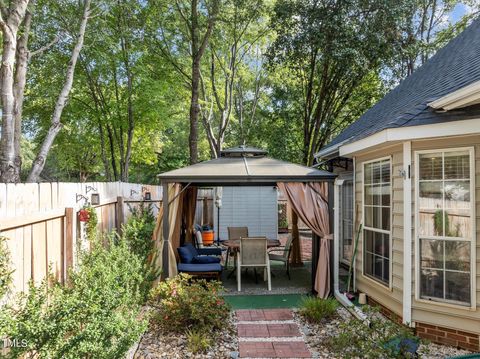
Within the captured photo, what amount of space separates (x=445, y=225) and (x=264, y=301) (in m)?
3.26

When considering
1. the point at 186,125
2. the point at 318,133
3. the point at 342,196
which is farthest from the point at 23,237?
the point at 186,125

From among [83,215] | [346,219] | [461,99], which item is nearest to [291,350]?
[83,215]

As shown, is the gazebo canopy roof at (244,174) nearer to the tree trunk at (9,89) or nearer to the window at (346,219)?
the window at (346,219)

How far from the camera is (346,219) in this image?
844 cm

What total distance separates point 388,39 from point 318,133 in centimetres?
440

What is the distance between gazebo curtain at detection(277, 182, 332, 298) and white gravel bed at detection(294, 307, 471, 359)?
2.51 ft

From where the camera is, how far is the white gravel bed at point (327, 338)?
4211 millimetres

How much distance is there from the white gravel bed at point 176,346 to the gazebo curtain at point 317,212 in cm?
221

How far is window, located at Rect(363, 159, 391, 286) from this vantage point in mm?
5465

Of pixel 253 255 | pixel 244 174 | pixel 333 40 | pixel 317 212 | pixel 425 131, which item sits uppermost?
pixel 333 40

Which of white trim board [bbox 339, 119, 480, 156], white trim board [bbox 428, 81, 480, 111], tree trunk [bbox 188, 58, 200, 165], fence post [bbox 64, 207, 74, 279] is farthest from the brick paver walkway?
tree trunk [bbox 188, 58, 200, 165]

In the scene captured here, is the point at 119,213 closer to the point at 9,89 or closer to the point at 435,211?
the point at 9,89

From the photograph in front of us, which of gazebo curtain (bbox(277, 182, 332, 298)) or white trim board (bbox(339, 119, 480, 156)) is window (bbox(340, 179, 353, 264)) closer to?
gazebo curtain (bbox(277, 182, 332, 298))

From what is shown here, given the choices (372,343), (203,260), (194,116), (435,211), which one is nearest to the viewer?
(372,343)
